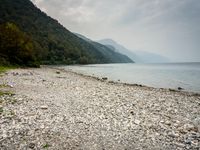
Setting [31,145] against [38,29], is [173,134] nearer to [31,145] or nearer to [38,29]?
[31,145]

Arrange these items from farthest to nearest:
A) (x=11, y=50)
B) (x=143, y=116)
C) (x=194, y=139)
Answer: (x=11, y=50)
(x=143, y=116)
(x=194, y=139)

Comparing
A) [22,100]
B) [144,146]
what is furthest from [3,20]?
[144,146]

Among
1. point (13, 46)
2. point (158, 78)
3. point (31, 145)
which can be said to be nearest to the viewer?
point (31, 145)

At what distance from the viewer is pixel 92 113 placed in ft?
45.6

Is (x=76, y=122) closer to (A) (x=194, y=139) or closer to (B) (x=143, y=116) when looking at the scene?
(B) (x=143, y=116)

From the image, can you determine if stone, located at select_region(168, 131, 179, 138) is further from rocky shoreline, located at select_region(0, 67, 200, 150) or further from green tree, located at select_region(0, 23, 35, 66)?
green tree, located at select_region(0, 23, 35, 66)

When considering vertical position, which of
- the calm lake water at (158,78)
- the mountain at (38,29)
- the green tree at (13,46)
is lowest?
the calm lake water at (158,78)

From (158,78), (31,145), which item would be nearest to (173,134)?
(31,145)

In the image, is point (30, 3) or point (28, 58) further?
point (30, 3)

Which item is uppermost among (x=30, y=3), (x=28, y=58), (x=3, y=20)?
(x=30, y=3)

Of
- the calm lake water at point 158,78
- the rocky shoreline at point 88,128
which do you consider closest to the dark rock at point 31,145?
the rocky shoreline at point 88,128

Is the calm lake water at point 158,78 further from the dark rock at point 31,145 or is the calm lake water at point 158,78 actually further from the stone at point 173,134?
the dark rock at point 31,145

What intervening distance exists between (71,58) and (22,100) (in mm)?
170175

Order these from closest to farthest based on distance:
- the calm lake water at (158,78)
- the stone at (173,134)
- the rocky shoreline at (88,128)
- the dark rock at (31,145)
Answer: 1. the dark rock at (31,145)
2. the rocky shoreline at (88,128)
3. the stone at (173,134)
4. the calm lake water at (158,78)
